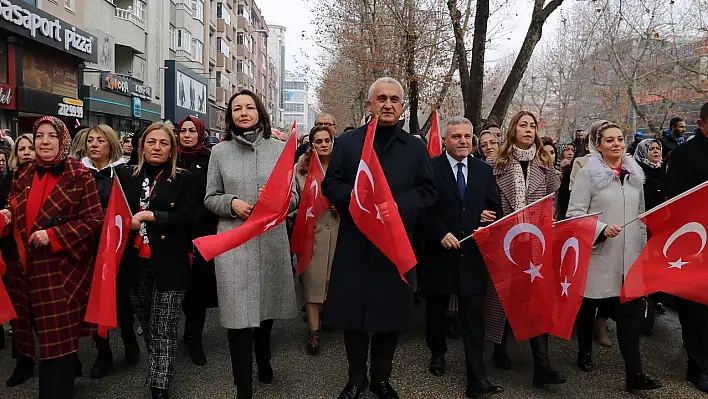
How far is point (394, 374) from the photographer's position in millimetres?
4730

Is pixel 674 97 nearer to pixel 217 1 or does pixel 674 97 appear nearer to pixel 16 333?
pixel 16 333

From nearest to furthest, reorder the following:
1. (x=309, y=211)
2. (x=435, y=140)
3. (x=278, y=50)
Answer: (x=309, y=211) < (x=435, y=140) < (x=278, y=50)

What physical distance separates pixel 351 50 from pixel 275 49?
353 feet

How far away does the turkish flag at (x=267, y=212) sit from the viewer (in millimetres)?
3664

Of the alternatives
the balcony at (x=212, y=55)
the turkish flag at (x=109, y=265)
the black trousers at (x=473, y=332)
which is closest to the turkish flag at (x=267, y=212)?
the turkish flag at (x=109, y=265)

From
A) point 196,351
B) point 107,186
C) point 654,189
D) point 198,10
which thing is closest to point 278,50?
point 198,10

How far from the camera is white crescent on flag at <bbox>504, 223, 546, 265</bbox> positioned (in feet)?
14.0

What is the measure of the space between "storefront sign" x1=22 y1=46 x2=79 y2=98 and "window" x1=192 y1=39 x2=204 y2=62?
706 inches

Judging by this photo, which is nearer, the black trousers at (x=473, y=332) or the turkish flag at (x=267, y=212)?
the turkish flag at (x=267, y=212)

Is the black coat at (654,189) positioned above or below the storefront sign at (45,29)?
below

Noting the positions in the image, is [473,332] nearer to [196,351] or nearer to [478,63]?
[196,351]

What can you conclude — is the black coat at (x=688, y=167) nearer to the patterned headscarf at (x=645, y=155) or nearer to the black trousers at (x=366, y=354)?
the patterned headscarf at (x=645, y=155)

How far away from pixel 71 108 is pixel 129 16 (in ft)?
28.4

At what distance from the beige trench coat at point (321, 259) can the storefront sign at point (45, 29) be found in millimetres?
13986
